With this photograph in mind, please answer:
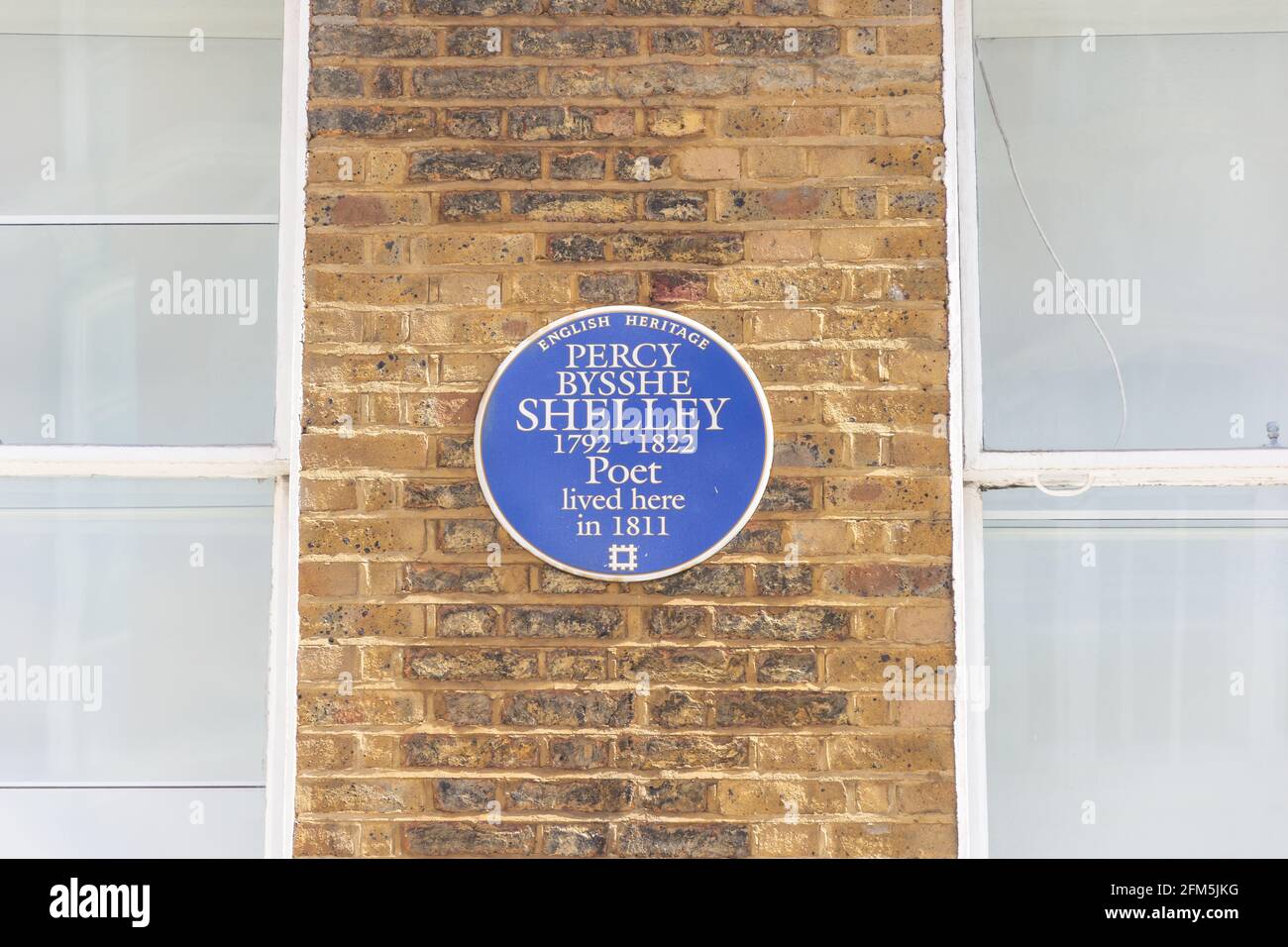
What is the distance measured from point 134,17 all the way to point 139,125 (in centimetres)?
28

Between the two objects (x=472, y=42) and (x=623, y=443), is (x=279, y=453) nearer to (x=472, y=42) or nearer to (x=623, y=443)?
(x=623, y=443)

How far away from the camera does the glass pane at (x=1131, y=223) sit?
2.88m

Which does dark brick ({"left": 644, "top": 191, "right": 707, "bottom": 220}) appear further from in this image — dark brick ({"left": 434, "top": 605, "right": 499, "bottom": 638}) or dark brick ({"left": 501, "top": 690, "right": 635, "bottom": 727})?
dark brick ({"left": 501, "top": 690, "right": 635, "bottom": 727})

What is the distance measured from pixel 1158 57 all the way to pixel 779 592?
167 cm

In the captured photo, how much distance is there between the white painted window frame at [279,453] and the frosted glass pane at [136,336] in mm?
45

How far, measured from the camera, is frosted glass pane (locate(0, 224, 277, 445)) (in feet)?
9.57

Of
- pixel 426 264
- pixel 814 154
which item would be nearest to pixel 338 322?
pixel 426 264

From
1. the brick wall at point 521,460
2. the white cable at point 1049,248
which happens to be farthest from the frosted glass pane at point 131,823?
the white cable at point 1049,248

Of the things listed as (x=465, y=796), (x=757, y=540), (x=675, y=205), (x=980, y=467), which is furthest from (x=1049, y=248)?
(x=465, y=796)

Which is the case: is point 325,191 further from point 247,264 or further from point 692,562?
point 692,562

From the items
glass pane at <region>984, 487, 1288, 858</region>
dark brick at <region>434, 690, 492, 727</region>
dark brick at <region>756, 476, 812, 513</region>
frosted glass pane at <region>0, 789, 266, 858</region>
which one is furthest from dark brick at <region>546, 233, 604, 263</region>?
frosted glass pane at <region>0, 789, 266, 858</region>

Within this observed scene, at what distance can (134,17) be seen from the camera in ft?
9.93

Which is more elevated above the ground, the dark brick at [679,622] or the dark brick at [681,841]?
the dark brick at [679,622]

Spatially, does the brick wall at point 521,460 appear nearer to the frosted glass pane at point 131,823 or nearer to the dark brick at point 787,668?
the dark brick at point 787,668
